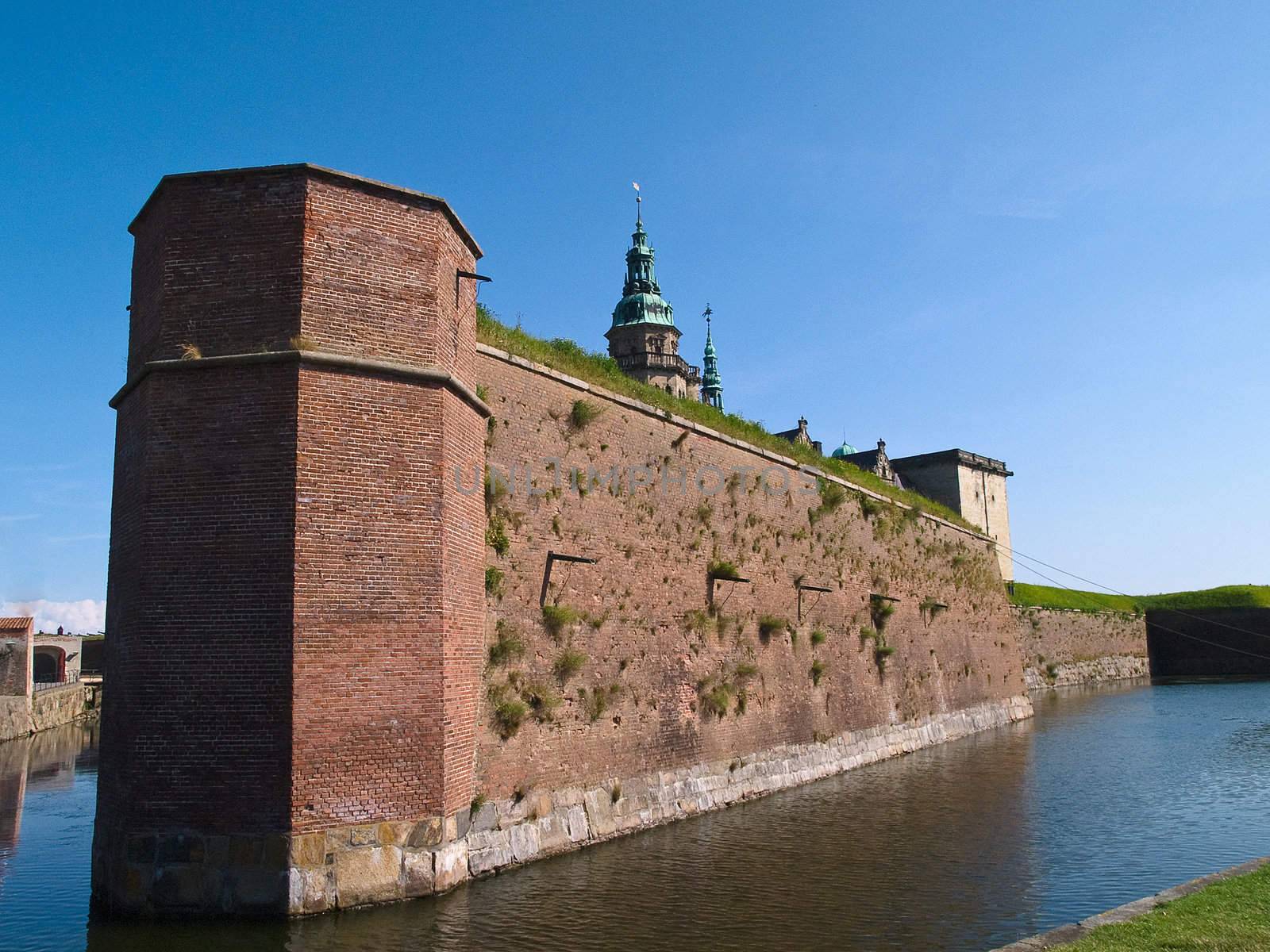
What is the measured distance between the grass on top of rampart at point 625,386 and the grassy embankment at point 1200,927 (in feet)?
36.6

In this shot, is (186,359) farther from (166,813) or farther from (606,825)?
(606,825)

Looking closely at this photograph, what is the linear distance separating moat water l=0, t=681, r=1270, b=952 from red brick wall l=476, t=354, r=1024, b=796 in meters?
1.55

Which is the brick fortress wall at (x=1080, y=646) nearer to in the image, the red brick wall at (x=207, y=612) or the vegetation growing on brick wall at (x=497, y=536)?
the vegetation growing on brick wall at (x=497, y=536)

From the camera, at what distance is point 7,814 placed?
19312 mm

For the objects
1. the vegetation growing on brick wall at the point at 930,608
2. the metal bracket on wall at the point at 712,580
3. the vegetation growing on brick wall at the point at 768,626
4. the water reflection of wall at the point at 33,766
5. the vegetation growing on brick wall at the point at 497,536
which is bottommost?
the water reflection of wall at the point at 33,766

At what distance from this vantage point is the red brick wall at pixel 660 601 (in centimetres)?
1517

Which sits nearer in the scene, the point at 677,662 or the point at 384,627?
the point at 384,627

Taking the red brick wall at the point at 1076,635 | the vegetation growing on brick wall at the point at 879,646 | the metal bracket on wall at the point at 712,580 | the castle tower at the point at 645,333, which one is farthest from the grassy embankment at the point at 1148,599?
the metal bracket on wall at the point at 712,580

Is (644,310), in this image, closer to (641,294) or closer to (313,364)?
(641,294)

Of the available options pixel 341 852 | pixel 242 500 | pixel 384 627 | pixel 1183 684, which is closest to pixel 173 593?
pixel 242 500

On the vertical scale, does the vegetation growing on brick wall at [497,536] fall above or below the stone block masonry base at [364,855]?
above

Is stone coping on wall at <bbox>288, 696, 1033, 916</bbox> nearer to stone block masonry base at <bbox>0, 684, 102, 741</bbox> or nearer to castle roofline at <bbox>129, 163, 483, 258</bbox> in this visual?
castle roofline at <bbox>129, 163, 483, 258</bbox>

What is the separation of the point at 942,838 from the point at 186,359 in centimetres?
1329

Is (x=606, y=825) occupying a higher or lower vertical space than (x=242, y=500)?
lower
